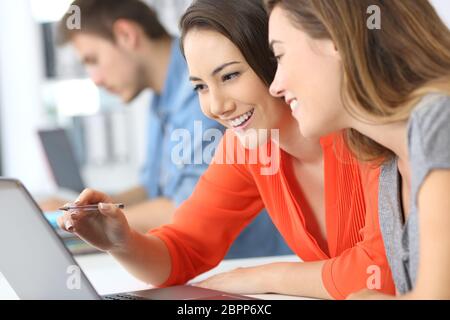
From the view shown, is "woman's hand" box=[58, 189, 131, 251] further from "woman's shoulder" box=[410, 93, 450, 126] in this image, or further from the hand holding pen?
"woman's shoulder" box=[410, 93, 450, 126]

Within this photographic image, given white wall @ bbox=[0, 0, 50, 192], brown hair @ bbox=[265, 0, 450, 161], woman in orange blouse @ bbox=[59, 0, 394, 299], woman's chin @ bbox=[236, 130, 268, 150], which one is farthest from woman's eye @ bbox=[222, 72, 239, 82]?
white wall @ bbox=[0, 0, 50, 192]

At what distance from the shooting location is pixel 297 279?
48.9 inches

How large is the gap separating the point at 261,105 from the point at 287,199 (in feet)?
0.62

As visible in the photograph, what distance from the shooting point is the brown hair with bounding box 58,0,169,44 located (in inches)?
92.2

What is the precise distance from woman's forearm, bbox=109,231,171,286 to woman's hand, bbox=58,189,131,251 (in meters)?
0.02

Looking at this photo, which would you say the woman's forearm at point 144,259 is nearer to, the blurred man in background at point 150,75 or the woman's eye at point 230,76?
the woman's eye at point 230,76

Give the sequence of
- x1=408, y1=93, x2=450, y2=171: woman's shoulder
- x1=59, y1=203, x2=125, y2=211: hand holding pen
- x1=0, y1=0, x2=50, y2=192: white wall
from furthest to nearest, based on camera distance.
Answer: x1=0, y1=0, x2=50, y2=192: white wall, x1=59, y1=203, x2=125, y2=211: hand holding pen, x1=408, y1=93, x2=450, y2=171: woman's shoulder

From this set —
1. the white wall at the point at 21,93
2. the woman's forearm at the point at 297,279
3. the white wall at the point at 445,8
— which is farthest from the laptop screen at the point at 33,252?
the white wall at the point at 21,93

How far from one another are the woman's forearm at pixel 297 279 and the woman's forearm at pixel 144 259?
0.67 ft

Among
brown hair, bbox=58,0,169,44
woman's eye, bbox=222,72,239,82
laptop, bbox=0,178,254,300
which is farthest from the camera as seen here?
brown hair, bbox=58,0,169,44

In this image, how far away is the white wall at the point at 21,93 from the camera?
4492 mm

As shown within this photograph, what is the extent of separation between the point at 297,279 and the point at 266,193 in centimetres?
24

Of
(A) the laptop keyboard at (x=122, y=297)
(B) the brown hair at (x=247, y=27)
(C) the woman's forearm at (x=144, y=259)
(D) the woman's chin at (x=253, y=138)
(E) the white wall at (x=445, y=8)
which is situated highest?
(E) the white wall at (x=445, y=8)
